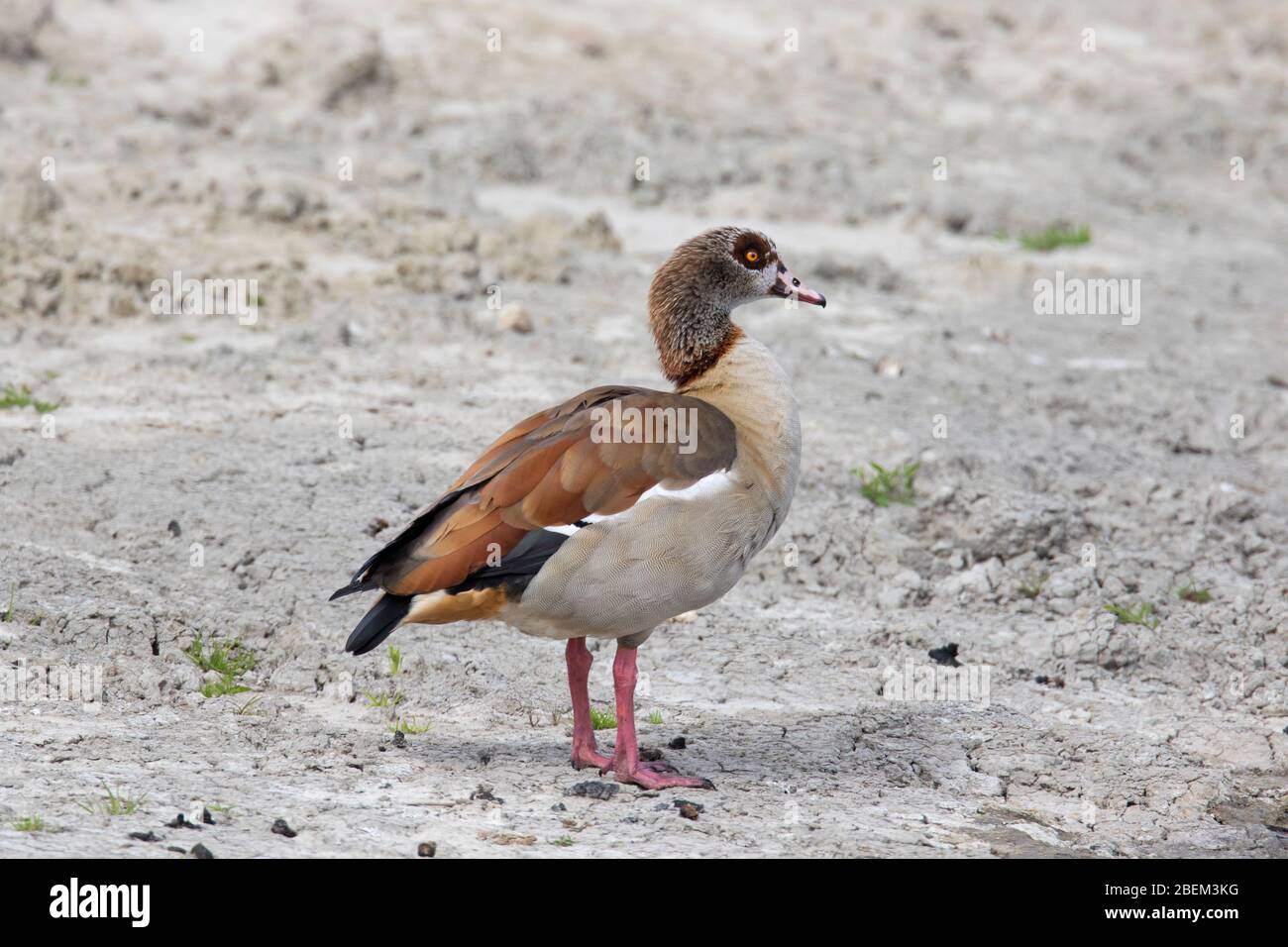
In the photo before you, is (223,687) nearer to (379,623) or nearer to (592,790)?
(379,623)

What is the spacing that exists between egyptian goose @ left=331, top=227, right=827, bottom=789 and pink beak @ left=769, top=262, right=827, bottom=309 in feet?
2.39

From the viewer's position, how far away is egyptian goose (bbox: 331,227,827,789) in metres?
5.25

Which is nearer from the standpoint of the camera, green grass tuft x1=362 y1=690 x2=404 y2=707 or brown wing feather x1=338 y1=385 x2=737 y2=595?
brown wing feather x1=338 y1=385 x2=737 y2=595

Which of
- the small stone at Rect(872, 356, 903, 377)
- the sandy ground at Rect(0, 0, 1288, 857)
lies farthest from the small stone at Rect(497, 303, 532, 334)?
the small stone at Rect(872, 356, 903, 377)

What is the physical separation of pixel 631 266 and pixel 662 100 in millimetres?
4381

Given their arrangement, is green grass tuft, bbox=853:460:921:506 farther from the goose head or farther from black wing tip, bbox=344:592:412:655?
black wing tip, bbox=344:592:412:655

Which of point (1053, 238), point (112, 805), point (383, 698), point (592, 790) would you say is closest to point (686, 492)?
point (592, 790)

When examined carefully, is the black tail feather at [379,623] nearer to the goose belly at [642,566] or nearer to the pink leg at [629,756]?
the goose belly at [642,566]

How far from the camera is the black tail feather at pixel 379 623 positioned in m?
5.11

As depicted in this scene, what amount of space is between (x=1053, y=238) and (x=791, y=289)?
700 centimetres

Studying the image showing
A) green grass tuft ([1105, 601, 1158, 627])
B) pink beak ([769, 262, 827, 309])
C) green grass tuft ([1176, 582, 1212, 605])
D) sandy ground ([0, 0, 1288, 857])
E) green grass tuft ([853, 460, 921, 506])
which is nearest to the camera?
sandy ground ([0, 0, 1288, 857])

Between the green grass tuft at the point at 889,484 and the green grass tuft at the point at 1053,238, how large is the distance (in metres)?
5.09

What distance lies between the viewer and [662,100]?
50.6 ft

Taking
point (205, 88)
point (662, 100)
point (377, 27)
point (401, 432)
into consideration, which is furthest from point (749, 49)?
point (401, 432)
